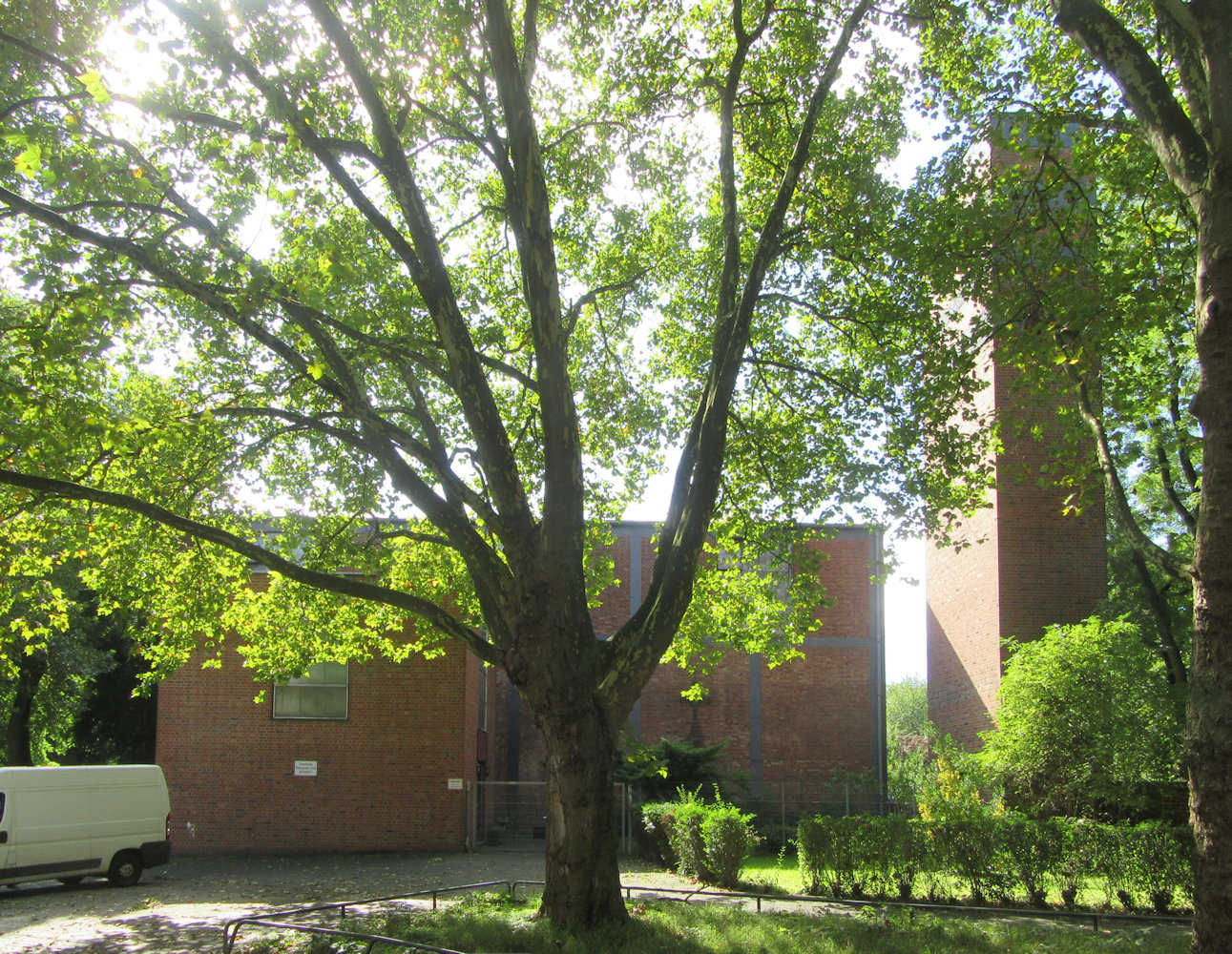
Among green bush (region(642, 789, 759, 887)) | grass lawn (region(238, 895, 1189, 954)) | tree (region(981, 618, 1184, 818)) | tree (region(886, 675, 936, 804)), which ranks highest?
tree (region(981, 618, 1184, 818))

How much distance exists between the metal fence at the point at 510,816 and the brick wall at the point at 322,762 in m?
1.01

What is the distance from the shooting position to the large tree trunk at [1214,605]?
263 inches

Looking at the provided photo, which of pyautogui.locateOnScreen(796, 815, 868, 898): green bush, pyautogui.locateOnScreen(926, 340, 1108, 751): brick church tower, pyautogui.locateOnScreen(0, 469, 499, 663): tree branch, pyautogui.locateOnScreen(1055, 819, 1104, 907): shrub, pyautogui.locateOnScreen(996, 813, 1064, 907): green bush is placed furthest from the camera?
pyautogui.locateOnScreen(926, 340, 1108, 751): brick church tower

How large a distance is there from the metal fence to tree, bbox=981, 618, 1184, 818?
8.09 metres

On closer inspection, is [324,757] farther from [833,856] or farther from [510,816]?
[833,856]

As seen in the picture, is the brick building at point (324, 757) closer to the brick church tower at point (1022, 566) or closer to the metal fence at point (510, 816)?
the metal fence at point (510, 816)

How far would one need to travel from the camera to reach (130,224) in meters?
11.2

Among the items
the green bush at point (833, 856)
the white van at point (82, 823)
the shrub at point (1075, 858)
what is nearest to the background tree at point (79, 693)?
the white van at point (82, 823)

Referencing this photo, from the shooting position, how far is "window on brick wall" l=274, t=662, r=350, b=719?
71.5 ft

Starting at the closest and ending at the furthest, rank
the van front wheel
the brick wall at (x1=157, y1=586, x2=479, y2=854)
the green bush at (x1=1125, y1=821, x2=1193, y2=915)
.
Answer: the green bush at (x1=1125, y1=821, x2=1193, y2=915), the van front wheel, the brick wall at (x1=157, y1=586, x2=479, y2=854)

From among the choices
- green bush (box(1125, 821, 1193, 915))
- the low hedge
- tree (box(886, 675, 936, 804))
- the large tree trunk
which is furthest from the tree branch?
tree (box(886, 675, 936, 804))

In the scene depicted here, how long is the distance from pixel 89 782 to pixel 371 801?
5.53 metres

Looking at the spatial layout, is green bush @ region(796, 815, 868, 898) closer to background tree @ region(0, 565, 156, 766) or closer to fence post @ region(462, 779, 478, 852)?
fence post @ region(462, 779, 478, 852)

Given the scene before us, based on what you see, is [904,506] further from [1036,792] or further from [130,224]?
[130,224]
